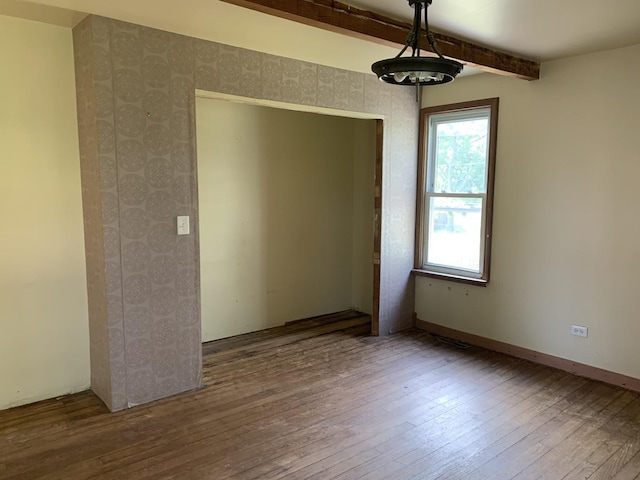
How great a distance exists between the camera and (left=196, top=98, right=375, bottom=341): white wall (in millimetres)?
4418

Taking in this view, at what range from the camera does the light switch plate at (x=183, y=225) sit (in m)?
3.17

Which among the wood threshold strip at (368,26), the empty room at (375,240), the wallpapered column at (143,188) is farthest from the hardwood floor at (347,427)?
the wood threshold strip at (368,26)

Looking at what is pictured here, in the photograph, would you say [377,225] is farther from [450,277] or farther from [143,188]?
[143,188]

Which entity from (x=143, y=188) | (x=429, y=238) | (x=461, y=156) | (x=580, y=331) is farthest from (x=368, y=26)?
→ (x=580, y=331)

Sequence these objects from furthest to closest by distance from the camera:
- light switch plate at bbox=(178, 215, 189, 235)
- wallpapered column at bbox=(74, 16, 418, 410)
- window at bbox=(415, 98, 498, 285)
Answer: window at bbox=(415, 98, 498, 285) → light switch plate at bbox=(178, 215, 189, 235) → wallpapered column at bbox=(74, 16, 418, 410)

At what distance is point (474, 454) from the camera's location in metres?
2.57

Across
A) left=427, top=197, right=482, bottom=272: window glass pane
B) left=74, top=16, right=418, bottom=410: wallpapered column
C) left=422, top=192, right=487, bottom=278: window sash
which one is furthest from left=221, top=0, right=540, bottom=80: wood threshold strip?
left=427, top=197, right=482, bottom=272: window glass pane

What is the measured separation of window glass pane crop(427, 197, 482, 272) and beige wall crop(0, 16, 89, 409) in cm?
317

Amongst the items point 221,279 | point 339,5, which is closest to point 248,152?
point 221,279

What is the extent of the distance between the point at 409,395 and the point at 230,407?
126 cm

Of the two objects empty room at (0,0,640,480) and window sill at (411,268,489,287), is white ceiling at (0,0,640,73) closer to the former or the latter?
empty room at (0,0,640,480)

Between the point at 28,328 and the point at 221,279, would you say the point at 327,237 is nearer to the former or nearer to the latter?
the point at 221,279

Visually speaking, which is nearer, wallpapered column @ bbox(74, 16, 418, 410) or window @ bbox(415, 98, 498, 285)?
wallpapered column @ bbox(74, 16, 418, 410)

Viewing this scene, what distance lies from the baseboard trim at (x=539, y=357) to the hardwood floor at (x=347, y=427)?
0.29ft
